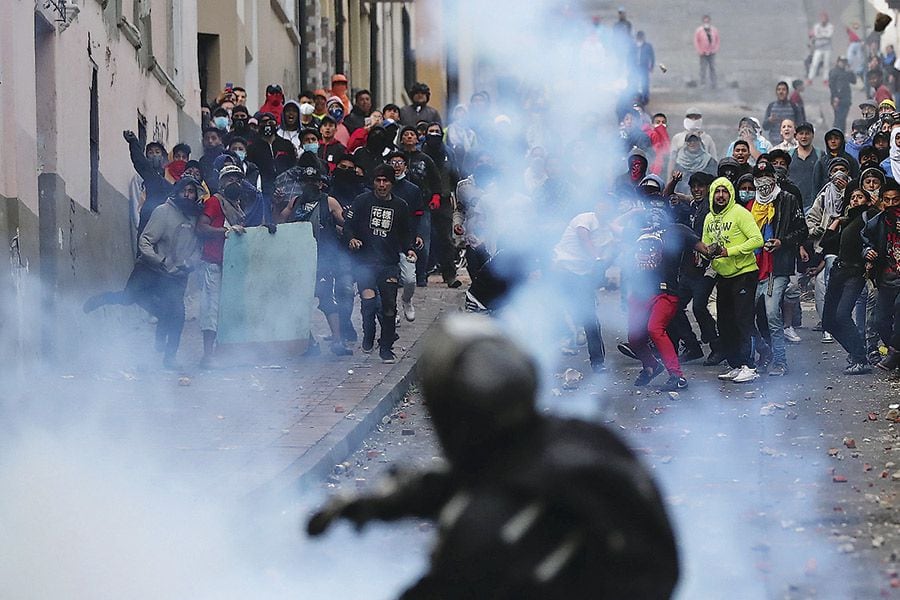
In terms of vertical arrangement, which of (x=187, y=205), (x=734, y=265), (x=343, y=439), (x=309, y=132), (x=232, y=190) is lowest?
(x=343, y=439)

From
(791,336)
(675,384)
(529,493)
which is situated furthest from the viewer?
(791,336)

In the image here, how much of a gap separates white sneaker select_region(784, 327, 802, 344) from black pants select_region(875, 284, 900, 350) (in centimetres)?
162

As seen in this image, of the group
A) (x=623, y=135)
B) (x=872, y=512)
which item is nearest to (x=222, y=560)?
(x=872, y=512)

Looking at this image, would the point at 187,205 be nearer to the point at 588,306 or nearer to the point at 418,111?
the point at 588,306

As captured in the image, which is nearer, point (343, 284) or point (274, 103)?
point (343, 284)

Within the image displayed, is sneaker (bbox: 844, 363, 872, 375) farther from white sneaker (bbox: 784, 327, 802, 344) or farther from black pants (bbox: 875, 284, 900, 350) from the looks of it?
white sneaker (bbox: 784, 327, 802, 344)

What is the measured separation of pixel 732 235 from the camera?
1173cm

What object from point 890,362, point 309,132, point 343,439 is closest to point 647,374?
point 890,362

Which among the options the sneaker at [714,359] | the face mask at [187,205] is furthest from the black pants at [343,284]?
the sneaker at [714,359]

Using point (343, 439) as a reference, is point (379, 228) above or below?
above

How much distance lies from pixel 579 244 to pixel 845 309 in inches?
76.4

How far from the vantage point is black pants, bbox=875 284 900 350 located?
1173cm

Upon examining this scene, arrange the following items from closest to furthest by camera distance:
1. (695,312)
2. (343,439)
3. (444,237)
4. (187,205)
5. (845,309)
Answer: (343,439)
(845,309)
(187,205)
(695,312)
(444,237)

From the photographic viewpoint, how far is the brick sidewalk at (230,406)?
8.14 metres
